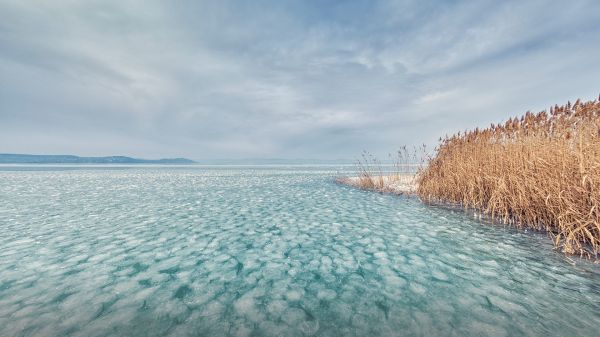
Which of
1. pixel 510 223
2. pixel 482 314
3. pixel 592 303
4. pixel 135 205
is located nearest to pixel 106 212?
pixel 135 205

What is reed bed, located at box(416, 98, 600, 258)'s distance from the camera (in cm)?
507

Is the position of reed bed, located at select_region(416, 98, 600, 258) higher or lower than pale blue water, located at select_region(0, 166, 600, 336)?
higher

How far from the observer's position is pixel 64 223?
296 inches

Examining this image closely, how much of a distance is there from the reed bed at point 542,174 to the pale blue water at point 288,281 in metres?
0.69

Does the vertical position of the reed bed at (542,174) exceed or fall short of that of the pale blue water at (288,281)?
it exceeds it

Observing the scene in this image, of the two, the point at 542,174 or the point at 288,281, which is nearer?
the point at 288,281

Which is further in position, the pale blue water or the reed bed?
the reed bed

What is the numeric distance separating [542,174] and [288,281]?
241 inches

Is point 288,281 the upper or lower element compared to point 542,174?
lower

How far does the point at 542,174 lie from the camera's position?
610 cm

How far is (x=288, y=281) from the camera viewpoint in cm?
404

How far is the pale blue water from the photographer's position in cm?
294

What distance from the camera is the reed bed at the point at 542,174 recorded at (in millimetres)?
5074

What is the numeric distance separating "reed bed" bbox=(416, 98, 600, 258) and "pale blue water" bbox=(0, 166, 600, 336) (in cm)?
69
